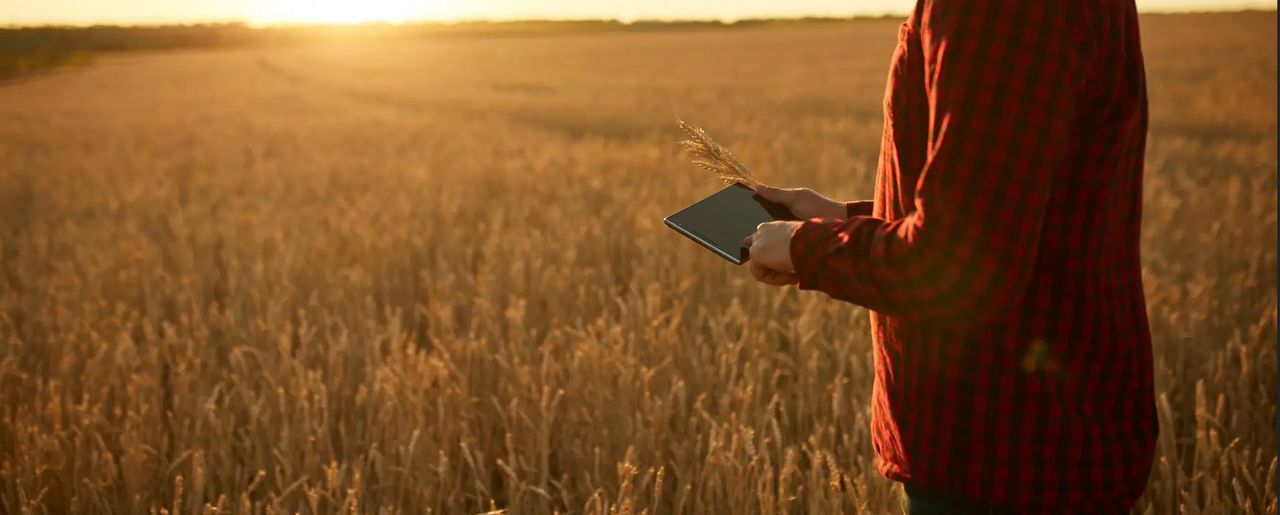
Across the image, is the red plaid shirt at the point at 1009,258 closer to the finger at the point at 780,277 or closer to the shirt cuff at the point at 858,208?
the finger at the point at 780,277

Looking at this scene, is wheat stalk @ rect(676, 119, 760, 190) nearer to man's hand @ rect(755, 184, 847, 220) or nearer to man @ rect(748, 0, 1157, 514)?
man's hand @ rect(755, 184, 847, 220)

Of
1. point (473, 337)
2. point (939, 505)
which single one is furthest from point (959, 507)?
point (473, 337)

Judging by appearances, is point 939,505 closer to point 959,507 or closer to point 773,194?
point 959,507

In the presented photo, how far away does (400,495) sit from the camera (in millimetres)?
2098

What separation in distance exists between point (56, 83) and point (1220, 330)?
3048cm

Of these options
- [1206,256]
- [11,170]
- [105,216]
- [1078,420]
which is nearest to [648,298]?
[1078,420]

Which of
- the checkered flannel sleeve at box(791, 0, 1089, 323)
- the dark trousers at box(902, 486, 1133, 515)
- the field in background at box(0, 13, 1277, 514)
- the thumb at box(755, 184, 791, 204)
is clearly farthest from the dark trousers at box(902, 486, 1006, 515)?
the field in background at box(0, 13, 1277, 514)

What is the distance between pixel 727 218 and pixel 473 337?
178cm

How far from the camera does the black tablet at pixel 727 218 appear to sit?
4.05ft

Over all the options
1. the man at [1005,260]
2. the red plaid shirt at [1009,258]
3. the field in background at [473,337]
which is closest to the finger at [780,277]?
the man at [1005,260]

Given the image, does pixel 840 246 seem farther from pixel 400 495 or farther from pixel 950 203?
pixel 400 495

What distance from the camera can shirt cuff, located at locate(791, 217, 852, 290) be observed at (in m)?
1.03

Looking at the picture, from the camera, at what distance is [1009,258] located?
92 cm

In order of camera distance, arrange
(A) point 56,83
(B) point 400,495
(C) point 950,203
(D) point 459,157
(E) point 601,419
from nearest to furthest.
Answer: (C) point 950,203
(B) point 400,495
(E) point 601,419
(D) point 459,157
(A) point 56,83
